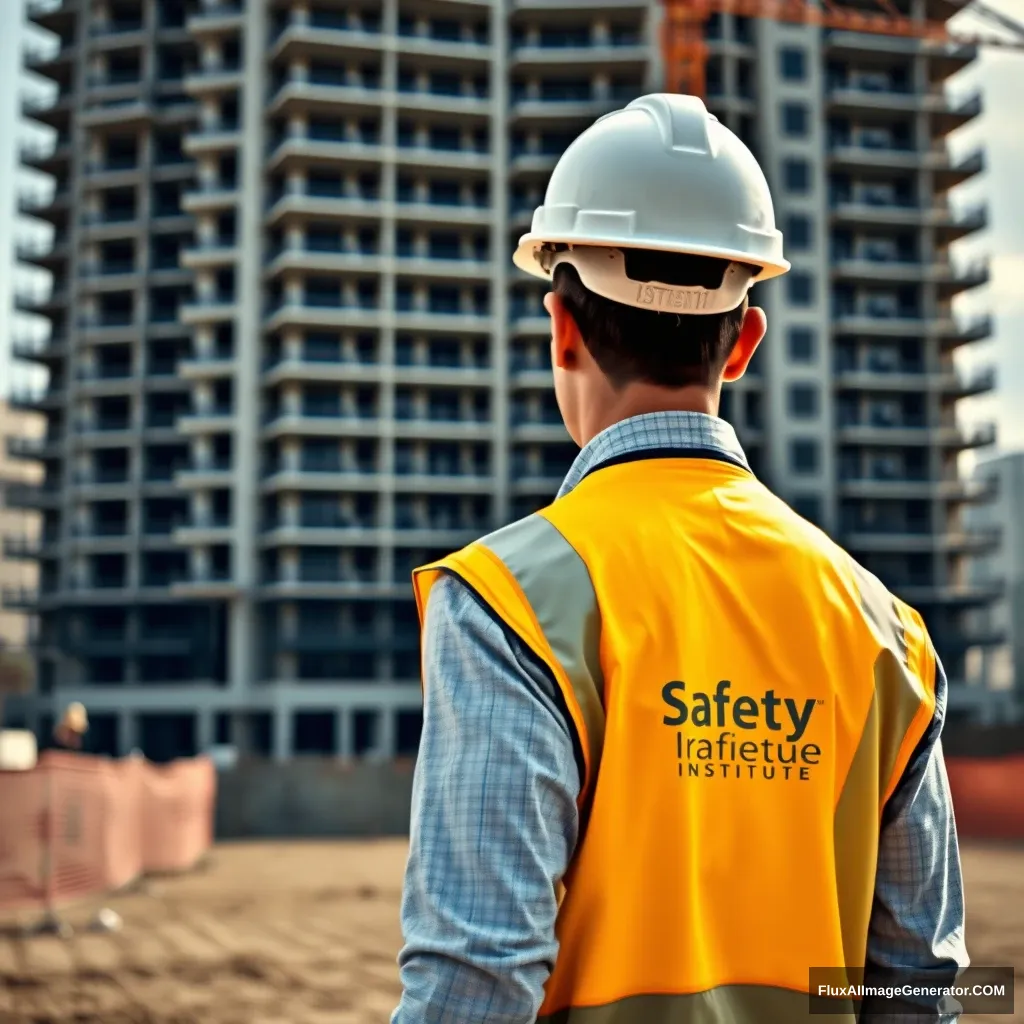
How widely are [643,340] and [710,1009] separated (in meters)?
0.83

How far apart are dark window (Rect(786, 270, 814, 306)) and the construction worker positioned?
62251 mm

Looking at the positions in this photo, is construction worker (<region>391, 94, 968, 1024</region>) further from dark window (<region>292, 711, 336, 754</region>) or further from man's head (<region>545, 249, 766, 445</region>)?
dark window (<region>292, 711, 336, 754</region>)

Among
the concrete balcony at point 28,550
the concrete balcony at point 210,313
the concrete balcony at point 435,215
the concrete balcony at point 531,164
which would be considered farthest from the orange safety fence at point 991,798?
the concrete balcony at point 28,550

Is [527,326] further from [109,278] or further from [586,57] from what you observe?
[109,278]

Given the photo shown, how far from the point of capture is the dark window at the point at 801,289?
62.1 meters

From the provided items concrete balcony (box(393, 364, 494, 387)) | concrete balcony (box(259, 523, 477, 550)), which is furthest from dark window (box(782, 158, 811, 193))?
concrete balcony (box(259, 523, 477, 550))

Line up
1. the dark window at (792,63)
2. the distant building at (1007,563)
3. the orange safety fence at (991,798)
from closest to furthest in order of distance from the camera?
the orange safety fence at (991,798) < the dark window at (792,63) < the distant building at (1007,563)

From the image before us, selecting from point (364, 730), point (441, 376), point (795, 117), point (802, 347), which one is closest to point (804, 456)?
point (802, 347)

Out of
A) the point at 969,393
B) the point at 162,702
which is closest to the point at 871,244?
the point at 969,393

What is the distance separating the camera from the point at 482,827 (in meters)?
1.43

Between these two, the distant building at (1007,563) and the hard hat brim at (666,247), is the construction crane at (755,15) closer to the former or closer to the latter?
the distant building at (1007,563)

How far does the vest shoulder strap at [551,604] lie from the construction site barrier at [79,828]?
11376mm

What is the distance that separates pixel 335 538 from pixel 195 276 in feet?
51.7

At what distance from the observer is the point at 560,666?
4.87 feet
